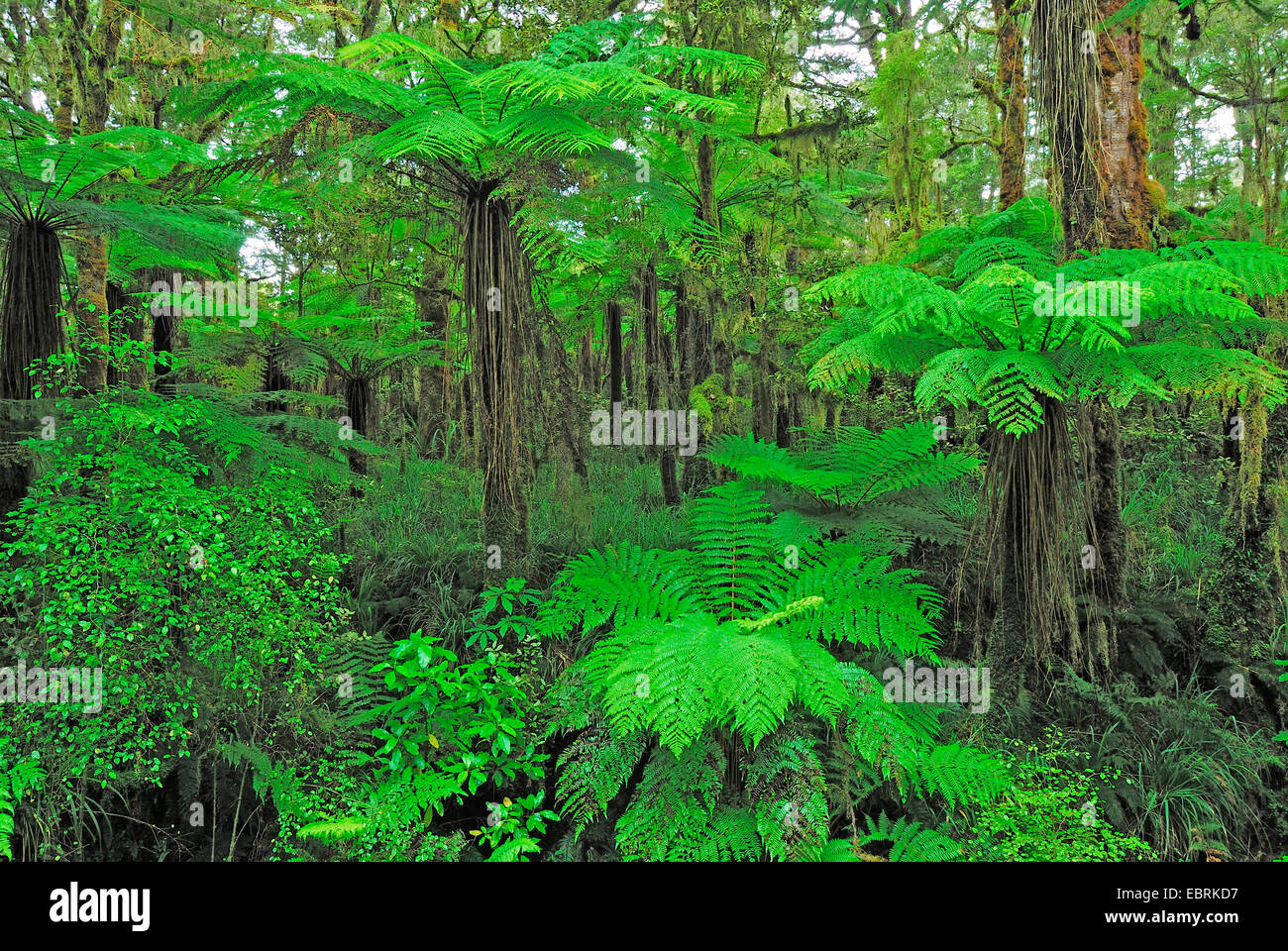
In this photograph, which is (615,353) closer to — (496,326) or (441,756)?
(496,326)

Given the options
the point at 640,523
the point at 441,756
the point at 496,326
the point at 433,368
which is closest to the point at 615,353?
the point at 640,523

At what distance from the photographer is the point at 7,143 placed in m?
3.30

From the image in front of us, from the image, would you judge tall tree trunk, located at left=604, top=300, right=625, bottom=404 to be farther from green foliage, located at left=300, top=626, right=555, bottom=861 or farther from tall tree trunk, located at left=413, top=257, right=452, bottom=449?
green foliage, located at left=300, top=626, right=555, bottom=861

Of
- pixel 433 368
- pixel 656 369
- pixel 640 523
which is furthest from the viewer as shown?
pixel 433 368

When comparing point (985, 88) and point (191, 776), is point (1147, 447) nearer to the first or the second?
point (985, 88)

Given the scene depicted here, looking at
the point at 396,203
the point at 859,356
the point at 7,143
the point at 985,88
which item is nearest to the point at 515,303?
the point at 396,203

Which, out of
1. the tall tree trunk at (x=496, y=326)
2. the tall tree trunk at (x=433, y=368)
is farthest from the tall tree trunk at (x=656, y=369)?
the tall tree trunk at (x=433, y=368)

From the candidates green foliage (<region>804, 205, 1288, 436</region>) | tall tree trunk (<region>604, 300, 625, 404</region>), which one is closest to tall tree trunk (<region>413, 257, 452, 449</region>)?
tall tree trunk (<region>604, 300, 625, 404</region>)

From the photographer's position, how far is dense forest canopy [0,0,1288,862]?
2682 mm

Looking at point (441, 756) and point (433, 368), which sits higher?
point (433, 368)

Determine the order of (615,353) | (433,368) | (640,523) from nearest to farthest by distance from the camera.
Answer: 1. (640,523)
2. (615,353)
3. (433,368)

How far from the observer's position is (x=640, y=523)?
4.70m

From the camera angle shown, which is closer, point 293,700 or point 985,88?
point 293,700
